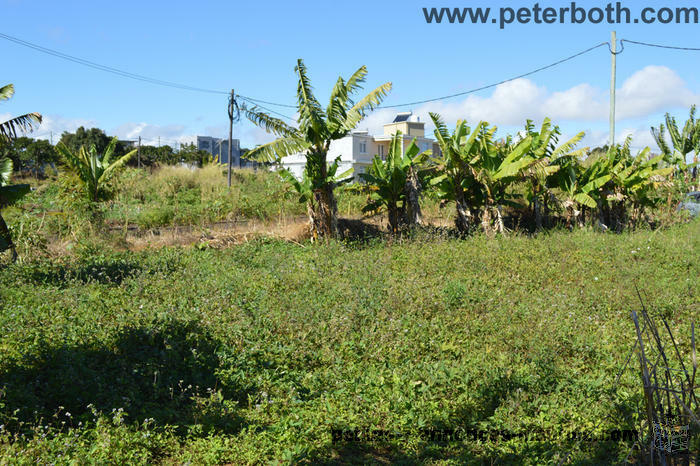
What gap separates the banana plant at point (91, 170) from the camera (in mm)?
14391

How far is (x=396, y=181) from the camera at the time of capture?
14383 mm

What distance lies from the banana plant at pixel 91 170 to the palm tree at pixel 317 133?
15.8 feet

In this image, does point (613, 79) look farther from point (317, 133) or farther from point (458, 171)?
point (317, 133)

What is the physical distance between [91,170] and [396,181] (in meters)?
8.43

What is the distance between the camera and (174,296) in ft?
27.4

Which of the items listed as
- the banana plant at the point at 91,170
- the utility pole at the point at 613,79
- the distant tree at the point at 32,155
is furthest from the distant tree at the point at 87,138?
the utility pole at the point at 613,79

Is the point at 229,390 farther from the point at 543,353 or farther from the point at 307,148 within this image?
the point at 307,148

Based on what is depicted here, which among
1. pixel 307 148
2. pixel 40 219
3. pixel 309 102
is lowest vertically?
pixel 40 219

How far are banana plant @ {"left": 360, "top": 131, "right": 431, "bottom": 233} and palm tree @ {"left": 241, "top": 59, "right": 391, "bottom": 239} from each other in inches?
54.5

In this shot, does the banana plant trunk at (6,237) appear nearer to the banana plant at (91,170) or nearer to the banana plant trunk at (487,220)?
the banana plant at (91,170)

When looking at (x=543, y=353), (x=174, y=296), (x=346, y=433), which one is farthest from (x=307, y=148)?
(x=346, y=433)

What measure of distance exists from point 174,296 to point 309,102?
6.14 metres

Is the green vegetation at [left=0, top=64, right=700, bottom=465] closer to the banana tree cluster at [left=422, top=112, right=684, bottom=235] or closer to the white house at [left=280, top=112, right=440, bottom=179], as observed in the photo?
the banana tree cluster at [left=422, top=112, right=684, bottom=235]

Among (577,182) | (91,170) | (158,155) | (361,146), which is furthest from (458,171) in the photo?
(158,155)
